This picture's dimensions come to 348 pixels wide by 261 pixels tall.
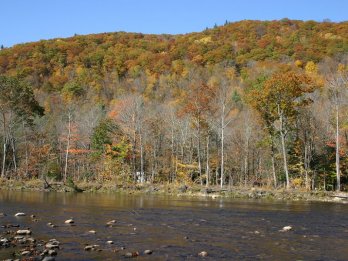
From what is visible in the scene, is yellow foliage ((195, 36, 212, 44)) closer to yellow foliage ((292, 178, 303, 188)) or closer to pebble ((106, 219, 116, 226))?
yellow foliage ((292, 178, 303, 188))

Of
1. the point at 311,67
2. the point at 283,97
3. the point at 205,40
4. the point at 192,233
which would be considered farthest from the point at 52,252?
the point at 205,40

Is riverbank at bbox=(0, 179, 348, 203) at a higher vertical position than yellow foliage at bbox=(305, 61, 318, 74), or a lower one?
lower

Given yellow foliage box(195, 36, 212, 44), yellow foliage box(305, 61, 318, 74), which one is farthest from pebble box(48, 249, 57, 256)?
yellow foliage box(195, 36, 212, 44)

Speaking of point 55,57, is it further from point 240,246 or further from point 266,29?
point 240,246

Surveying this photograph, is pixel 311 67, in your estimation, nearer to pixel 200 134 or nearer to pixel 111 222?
pixel 200 134

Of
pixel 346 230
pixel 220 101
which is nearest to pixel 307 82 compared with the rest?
pixel 220 101

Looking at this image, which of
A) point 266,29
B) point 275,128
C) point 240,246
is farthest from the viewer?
point 266,29

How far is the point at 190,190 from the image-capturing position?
43.6 metres

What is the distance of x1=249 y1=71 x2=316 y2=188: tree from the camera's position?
4509 cm

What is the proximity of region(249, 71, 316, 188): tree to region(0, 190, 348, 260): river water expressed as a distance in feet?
71.4

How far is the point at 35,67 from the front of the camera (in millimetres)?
121188

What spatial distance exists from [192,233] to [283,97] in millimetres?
31341

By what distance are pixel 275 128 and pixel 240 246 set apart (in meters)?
35.2

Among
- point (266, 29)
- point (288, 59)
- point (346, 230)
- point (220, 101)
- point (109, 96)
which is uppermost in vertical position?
point (266, 29)
